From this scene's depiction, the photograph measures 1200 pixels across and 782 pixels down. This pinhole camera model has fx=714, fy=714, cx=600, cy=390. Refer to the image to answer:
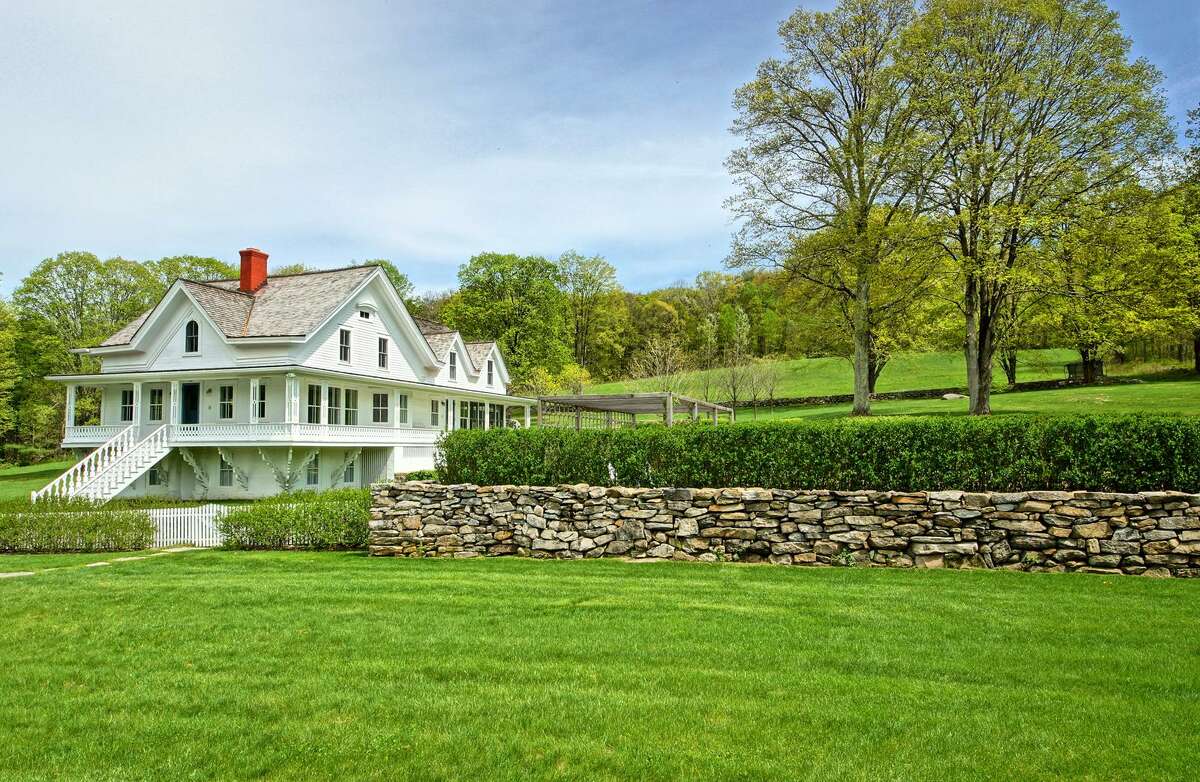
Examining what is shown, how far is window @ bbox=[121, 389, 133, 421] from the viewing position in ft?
88.7

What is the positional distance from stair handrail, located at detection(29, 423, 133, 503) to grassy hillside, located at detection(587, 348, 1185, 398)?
82.6 feet

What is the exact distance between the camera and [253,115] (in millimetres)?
17828

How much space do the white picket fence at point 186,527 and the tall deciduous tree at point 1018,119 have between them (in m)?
20.6

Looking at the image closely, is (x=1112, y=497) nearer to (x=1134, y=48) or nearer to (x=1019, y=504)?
(x=1019, y=504)

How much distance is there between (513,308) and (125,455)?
2810cm

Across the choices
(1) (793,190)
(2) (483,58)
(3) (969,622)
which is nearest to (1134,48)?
(1) (793,190)

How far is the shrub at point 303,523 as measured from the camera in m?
12.5

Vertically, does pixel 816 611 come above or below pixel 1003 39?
below

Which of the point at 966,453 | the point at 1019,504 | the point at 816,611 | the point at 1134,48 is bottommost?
the point at 816,611

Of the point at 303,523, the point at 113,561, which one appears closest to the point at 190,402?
the point at 113,561

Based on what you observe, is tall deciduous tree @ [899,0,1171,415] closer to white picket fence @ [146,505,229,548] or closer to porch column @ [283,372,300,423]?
white picket fence @ [146,505,229,548]

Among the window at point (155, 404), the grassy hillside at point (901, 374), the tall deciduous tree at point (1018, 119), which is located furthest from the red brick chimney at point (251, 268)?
the tall deciduous tree at point (1018, 119)

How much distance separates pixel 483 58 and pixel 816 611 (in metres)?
13.8

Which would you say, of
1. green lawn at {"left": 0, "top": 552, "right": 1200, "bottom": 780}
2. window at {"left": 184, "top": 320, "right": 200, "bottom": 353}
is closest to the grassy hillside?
window at {"left": 184, "top": 320, "right": 200, "bottom": 353}
